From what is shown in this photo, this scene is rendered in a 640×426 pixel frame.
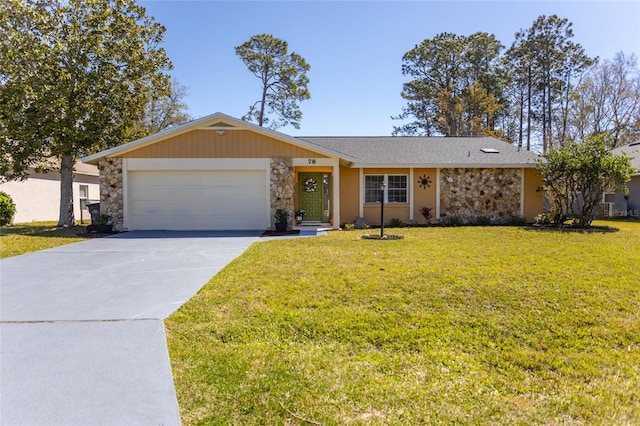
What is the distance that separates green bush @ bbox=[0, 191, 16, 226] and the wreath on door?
11.8 meters

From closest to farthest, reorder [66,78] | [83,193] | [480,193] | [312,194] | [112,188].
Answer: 1. [112,188]
2. [66,78]
3. [480,193]
4. [312,194]
5. [83,193]

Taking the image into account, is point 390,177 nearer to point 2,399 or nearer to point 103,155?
point 103,155

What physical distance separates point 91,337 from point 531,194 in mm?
15208

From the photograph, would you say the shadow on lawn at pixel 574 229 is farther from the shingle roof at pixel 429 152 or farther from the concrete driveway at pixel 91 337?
the concrete driveway at pixel 91 337

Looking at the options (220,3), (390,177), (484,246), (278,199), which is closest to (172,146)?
(278,199)

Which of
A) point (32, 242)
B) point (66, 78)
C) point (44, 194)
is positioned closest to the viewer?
point (32, 242)

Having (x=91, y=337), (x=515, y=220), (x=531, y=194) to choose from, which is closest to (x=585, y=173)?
(x=531, y=194)

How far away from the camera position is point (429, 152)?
1530cm

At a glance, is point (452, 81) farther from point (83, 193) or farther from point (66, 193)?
point (66, 193)

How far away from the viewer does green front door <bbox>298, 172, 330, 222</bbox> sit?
14.7 metres

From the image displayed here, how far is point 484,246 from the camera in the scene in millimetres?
8367

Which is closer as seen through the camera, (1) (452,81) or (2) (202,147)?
(2) (202,147)

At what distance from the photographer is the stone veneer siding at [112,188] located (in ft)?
40.6

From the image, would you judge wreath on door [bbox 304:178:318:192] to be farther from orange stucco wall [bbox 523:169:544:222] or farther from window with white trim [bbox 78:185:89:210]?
window with white trim [bbox 78:185:89:210]
